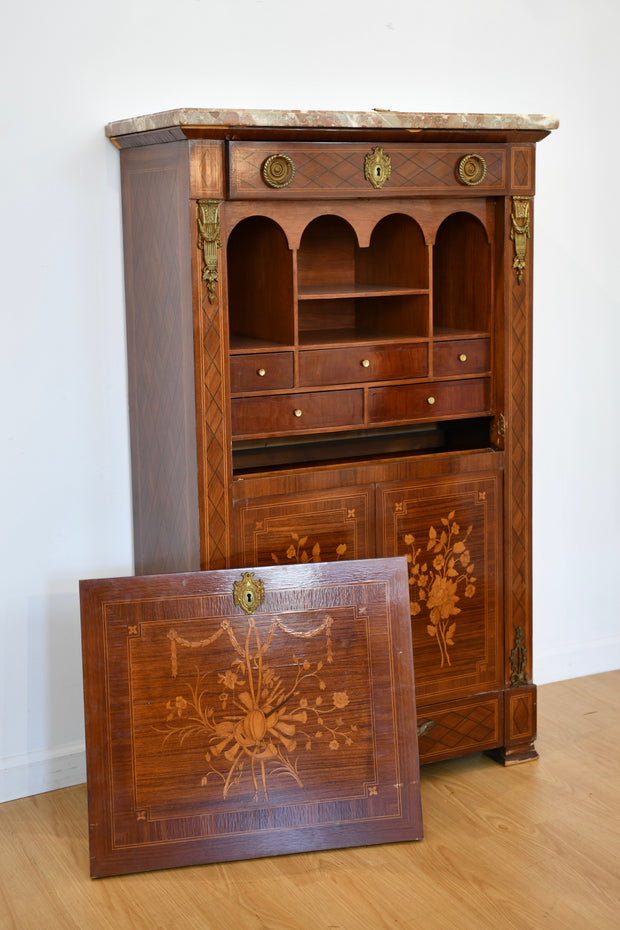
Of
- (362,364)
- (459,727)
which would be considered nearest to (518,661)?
(459,727)

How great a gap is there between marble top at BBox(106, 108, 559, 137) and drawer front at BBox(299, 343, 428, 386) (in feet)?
1.87

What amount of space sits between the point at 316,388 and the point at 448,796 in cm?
120

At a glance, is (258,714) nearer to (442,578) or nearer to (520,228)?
(442,578)

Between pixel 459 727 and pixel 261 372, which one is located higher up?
pixel 261 372

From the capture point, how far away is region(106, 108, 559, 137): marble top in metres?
2.61

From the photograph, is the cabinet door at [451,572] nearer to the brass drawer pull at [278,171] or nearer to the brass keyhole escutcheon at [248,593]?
the brass keyhole escutcheon at [248,593]

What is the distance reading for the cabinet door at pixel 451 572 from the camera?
3.08 meters

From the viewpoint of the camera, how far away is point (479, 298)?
3.18 meters

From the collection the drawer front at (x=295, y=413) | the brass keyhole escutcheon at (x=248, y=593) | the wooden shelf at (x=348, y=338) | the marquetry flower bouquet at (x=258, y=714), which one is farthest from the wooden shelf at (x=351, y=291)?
the marquetry flower bouquet at (x=258, y=714)

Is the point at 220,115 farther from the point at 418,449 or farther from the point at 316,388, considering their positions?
the point at 418,449

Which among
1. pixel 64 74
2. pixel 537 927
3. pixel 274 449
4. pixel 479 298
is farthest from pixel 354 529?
pixel 64 74

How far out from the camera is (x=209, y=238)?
2723mm

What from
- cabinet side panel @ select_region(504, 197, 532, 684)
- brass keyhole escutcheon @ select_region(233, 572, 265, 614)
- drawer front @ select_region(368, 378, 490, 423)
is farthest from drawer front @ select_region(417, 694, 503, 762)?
drawer front @ select_region(368, 378, 490, 423)

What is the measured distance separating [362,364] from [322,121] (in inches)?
25.0
